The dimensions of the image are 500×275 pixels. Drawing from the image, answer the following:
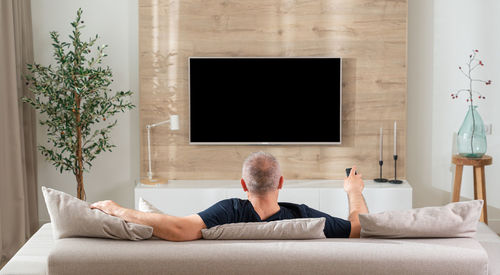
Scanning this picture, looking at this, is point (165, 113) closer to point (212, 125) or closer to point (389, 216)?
point (212, 125)

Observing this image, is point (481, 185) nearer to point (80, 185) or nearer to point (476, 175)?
point (476, 175)

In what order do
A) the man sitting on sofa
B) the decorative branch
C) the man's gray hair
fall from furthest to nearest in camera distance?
the decorative branch
the man's gray hair
the man sitting on sofa

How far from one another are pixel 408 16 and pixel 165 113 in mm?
2278

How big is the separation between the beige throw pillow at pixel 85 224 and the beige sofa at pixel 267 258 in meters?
0.06

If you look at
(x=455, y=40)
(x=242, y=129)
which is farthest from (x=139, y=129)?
(x=455, y=40)

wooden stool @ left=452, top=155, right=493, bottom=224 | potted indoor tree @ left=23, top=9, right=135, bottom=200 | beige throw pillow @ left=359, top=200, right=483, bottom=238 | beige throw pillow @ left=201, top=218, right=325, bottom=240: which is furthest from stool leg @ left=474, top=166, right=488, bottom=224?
potted indoor tree @ left=23, top=9, right=135, bottom=200

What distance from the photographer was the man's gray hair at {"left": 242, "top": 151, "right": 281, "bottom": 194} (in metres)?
2.13

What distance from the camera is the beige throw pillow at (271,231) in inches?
72.2

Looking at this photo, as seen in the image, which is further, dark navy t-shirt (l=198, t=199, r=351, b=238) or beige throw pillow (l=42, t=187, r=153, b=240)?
dark navy t-shirt (l=198, t=199, r=351, b=238)

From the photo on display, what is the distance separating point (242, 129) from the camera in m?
4.32

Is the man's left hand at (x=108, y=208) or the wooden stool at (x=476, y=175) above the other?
the man's left hand at (x=108, y=208)

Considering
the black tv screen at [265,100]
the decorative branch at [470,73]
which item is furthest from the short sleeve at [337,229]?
the decorative branch at [470,73]

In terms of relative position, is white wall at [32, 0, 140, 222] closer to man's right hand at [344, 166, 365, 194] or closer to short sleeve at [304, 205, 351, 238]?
man's right hand at [344, 166, 365, 194]

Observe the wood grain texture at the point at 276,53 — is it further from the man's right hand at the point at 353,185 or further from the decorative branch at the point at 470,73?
the man's right hand at the point at 353,185
